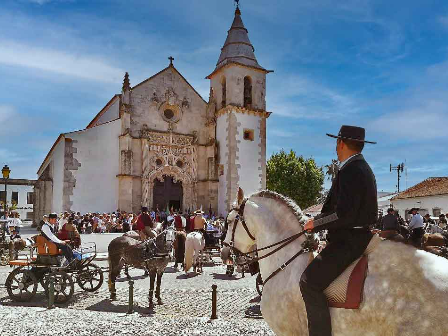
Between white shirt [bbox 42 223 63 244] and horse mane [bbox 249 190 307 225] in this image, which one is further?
white shirt [bbox 42 223 63 244]

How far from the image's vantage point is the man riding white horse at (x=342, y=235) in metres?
3.60

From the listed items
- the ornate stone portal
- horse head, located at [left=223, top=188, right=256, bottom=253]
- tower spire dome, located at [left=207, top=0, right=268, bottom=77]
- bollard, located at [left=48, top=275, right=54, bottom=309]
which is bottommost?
bollard, located at [left=48, top=275, right=54, bottom=309]

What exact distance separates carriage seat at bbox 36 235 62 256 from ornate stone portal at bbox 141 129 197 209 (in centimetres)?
1941

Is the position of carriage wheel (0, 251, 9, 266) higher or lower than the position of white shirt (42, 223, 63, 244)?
lower

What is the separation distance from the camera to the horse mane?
4555 millimetres

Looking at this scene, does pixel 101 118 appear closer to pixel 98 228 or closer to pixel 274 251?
pixel 98 228

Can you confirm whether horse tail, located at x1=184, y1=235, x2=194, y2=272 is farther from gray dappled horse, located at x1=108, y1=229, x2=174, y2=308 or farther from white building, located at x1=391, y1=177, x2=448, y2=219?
white building, located at x1=391, y1=177, x2=448, y2=219

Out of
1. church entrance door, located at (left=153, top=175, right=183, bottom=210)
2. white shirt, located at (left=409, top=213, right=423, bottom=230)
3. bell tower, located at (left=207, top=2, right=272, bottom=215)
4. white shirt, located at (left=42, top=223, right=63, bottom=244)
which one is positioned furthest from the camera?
bell tower, located at (left=207, top=2, right=272, bottom=215)

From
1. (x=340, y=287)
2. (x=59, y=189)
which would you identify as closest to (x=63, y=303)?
(x=340, y=287)

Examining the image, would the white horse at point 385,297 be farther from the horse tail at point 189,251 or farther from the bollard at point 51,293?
the horse tail at point 189,251

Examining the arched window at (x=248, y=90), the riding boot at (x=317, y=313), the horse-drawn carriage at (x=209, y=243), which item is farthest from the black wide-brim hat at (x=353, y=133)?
the arched window at (x=248, y=90)

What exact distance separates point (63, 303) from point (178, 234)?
6.51 metres

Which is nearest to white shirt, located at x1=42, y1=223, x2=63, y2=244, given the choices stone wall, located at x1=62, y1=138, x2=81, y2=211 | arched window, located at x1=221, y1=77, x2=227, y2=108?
stone wall, located at x1=62, y1=138, x2=81, y2=211

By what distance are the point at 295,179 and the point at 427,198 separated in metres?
16.8
